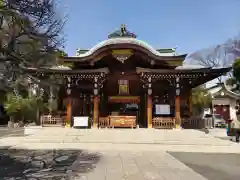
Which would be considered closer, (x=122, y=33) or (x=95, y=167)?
(x=95, y=167)

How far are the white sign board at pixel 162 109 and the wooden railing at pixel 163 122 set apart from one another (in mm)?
897

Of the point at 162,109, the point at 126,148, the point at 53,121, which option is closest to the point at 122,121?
the point at 162,109

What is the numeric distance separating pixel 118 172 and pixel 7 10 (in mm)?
5944

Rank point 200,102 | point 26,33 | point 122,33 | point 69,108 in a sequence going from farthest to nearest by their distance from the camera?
point 200,102 → point 122,33 → point 69,108 → point 26,33

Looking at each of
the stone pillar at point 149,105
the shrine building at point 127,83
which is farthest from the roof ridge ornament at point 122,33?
the stone pillar at point 149,105

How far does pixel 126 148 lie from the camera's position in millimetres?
13211

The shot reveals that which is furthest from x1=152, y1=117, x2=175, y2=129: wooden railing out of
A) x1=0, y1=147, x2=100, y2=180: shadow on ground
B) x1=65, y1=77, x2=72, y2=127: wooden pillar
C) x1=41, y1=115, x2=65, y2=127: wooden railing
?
x1=0, y1=147, x2=100, y2=180: shadow on ground

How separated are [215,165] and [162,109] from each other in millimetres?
10562

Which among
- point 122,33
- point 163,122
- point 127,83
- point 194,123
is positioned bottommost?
point 194,123

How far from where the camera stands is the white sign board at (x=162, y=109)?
19.8 metres

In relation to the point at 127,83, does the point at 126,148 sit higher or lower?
lower

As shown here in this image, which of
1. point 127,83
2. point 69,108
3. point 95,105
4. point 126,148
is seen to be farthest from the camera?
point 127,83

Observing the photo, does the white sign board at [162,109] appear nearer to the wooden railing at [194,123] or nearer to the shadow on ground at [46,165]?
the wooden railing at [194,123]

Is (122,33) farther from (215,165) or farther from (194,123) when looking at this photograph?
(215,165)
